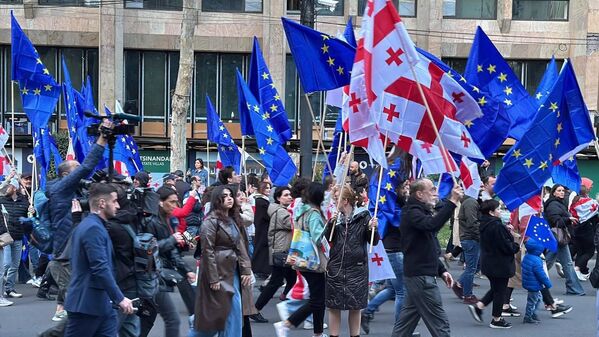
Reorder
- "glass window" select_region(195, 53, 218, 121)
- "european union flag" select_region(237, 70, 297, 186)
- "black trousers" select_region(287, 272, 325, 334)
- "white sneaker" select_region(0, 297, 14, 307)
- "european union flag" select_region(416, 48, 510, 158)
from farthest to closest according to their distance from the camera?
"glass window" select_region(195, 53, 218, 121) < "european union flag" select_region(237, 70, 297, 186) < "white sneaker" select_region(0, 297, 14, 307) < "european union flag" select_region(416, 48, 510, 158) < "black trousers" select_region(287, 272, 325, 334)

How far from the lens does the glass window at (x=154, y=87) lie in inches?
1339

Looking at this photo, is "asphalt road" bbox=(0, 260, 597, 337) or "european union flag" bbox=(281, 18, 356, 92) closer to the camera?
"asphalt road" bbox=(0, 260, 597, 337)

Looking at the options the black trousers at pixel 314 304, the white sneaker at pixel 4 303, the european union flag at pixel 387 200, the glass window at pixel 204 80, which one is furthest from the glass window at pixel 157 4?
the black trousers at pixel 314 304

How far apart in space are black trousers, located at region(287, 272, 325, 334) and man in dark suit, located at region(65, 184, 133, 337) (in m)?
2.70

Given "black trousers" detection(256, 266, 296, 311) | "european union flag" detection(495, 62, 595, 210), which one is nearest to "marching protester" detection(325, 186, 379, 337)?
"black trousers" detection(256, 266, 296, 311)

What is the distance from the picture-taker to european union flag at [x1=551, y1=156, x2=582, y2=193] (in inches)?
539

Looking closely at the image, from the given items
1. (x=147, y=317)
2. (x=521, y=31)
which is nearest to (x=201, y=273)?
(x=147, y=317)

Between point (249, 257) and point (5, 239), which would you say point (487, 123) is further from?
point (5, 239)

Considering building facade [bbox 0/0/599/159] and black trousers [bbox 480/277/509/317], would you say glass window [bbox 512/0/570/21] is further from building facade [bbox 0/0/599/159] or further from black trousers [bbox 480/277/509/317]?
black trousers [bbox 480/277/509/317]

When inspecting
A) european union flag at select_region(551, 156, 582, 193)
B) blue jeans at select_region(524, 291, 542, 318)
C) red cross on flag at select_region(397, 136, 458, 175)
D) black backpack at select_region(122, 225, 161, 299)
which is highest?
red cross on flag at select_region(397, 136, 458, 175)

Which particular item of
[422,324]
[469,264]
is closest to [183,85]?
[469,264]

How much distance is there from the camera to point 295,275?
11.8m

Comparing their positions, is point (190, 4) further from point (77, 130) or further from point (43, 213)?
point (43, 213)

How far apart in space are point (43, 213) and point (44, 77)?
4.97 meters
